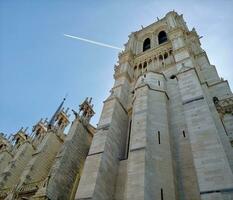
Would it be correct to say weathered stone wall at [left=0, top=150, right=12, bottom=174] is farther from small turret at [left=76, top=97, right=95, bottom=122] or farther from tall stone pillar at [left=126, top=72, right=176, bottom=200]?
tall stone pillar at [left=126, top=72, right=176, bottom=200]

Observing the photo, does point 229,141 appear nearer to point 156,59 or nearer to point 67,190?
point 67,190

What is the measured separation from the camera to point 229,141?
10648mm

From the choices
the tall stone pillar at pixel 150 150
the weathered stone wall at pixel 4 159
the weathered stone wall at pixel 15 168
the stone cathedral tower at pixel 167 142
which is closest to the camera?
the stone cathedral tower at pixel 167 142

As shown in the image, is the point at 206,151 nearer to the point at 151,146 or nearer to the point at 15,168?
the point at 151,146

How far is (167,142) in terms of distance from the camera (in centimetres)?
1143

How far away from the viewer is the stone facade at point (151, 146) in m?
9.08

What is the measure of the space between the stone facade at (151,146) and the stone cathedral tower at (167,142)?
39 mm

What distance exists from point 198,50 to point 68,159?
14.7 m

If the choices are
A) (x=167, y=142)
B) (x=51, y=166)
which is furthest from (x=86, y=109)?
(x=167, y=142)

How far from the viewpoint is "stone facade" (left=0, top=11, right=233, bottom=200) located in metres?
9.08

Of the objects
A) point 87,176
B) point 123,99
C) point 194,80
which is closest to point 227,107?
point 194,80

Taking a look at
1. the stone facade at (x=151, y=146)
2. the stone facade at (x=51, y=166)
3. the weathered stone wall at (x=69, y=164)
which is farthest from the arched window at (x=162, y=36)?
the weathered stone wall at (x=69, y=164)

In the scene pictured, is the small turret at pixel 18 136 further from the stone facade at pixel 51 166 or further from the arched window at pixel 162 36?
the arched window at pixel 162 36

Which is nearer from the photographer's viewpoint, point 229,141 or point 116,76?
point 229,141
